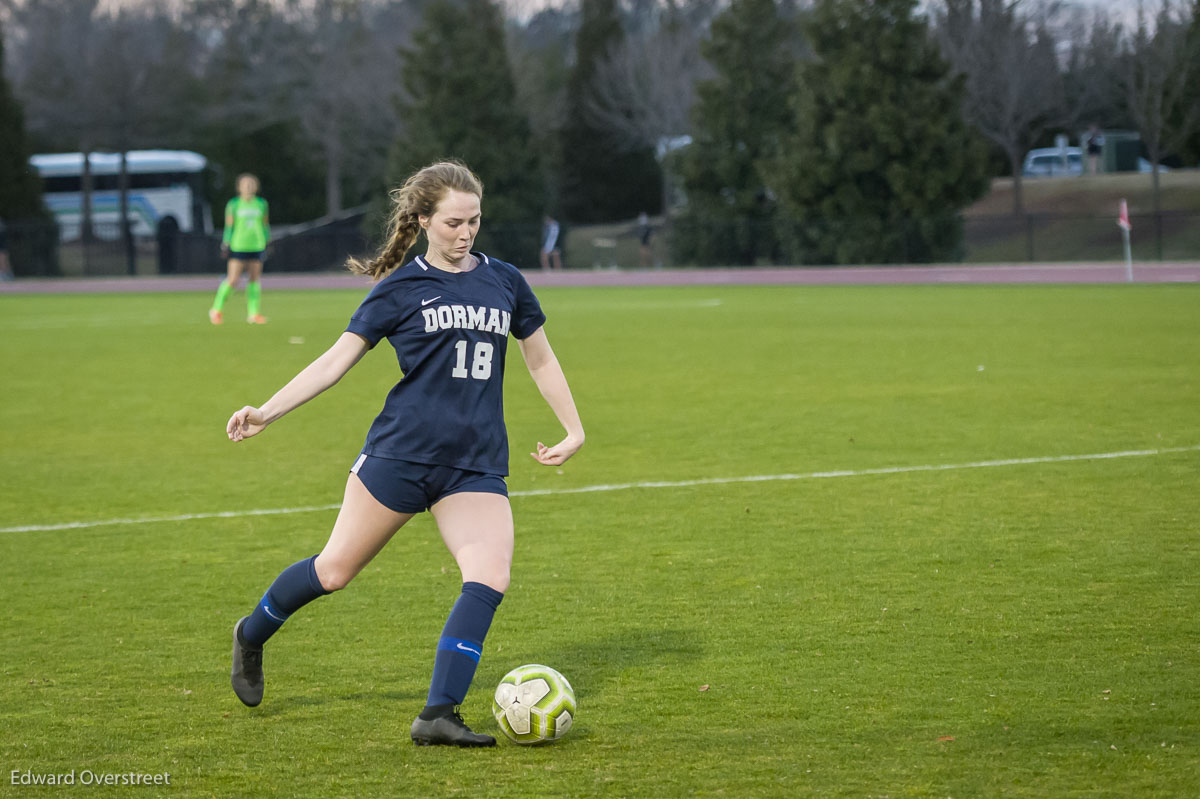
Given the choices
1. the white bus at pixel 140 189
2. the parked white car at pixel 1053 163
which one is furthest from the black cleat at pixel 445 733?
the white bus at pixel 140 189

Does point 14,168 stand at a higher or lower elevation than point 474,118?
lower

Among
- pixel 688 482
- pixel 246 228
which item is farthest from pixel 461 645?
pixel 246 228

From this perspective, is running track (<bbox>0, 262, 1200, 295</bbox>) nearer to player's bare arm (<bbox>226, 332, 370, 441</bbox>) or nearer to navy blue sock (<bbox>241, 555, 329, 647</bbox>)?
navy blue sock (<bbox>241, 555, 329, 647</bbox>)

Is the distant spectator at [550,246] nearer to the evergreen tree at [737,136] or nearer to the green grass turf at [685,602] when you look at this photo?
the evergreen tree at [737,136]

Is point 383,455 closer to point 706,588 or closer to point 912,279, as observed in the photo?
point 706,588

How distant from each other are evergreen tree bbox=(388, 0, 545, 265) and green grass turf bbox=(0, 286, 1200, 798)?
1377 inches

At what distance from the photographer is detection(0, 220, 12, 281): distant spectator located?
1843 inches

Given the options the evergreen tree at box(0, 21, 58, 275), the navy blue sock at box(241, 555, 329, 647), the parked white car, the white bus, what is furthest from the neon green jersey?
the parked white car

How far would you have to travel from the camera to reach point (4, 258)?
4712 cm

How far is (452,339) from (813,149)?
39.7 meters

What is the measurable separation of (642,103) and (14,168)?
879 inches

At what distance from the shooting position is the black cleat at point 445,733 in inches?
177

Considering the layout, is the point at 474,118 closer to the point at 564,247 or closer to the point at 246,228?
the point at 564,247

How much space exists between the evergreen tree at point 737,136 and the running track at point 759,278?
219cm
